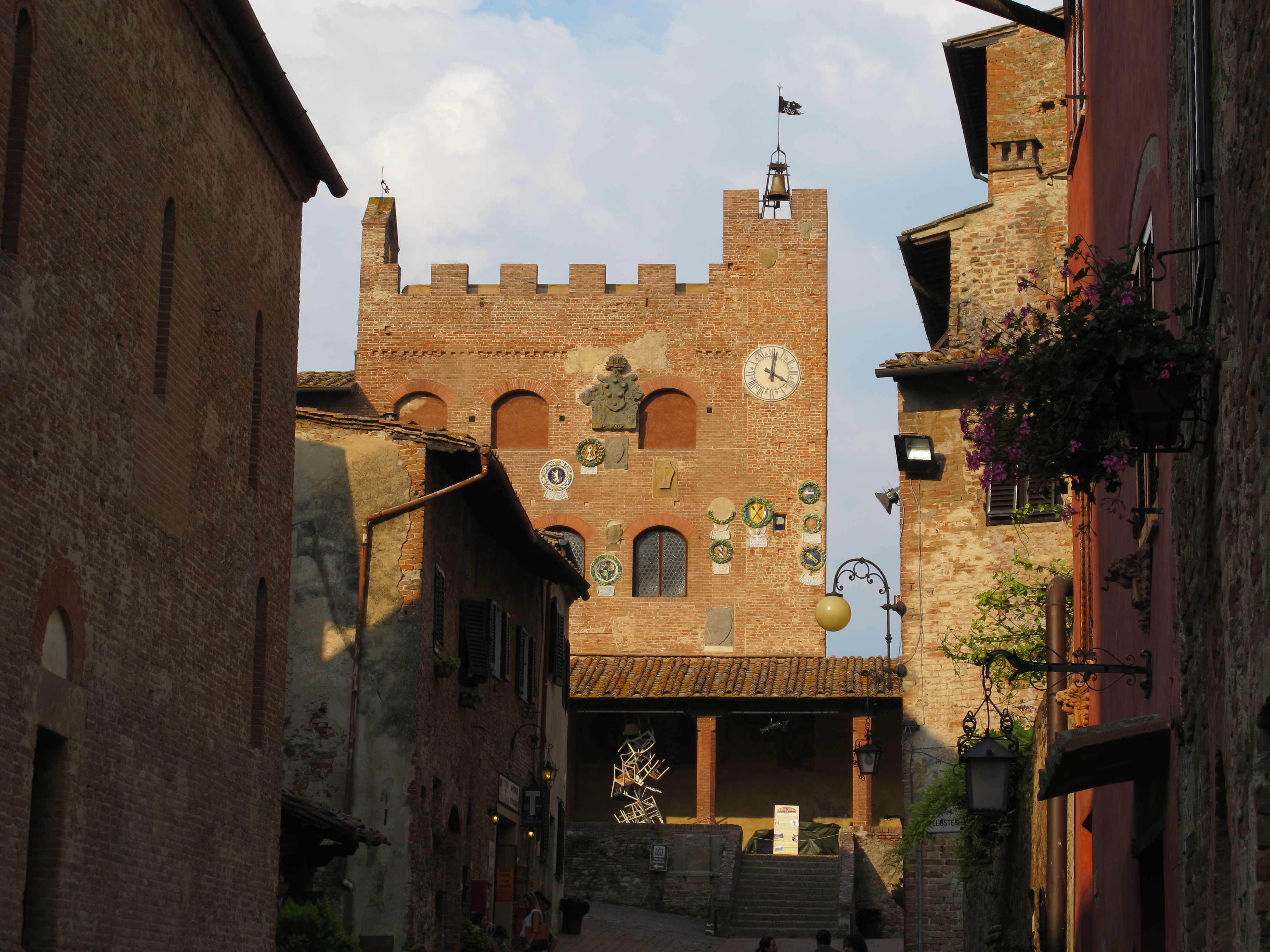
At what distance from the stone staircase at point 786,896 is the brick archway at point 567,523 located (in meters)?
8.99

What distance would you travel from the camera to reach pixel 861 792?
2811 cm

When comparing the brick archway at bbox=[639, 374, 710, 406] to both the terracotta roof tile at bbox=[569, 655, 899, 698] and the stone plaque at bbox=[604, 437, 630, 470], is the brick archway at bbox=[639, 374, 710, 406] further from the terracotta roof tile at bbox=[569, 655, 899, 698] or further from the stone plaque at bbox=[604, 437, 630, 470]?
the terracotta roof tile at bbox=[569, 655, 899, 698]

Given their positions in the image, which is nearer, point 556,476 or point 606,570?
point 606,570

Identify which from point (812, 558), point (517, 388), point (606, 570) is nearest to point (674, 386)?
point (517, 388)

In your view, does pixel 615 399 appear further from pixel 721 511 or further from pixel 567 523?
pixel 721 511

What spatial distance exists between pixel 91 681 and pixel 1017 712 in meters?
13.8

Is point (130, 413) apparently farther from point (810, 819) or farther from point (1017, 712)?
point (810, 819)

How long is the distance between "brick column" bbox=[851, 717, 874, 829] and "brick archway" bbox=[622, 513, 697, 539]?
6.56 metres

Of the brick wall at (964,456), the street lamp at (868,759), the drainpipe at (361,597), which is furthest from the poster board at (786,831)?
the drainpipe at (361,597)

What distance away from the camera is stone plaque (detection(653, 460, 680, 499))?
3491cm

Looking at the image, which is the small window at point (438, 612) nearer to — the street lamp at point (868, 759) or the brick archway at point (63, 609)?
the street lamp at point (868, 759)

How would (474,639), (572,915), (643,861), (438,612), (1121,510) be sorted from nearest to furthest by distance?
(1121,510)
(438,612)
(474,639)
(572,915)
(643,861)

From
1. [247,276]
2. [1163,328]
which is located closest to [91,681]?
[247,276]

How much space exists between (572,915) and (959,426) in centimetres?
846
